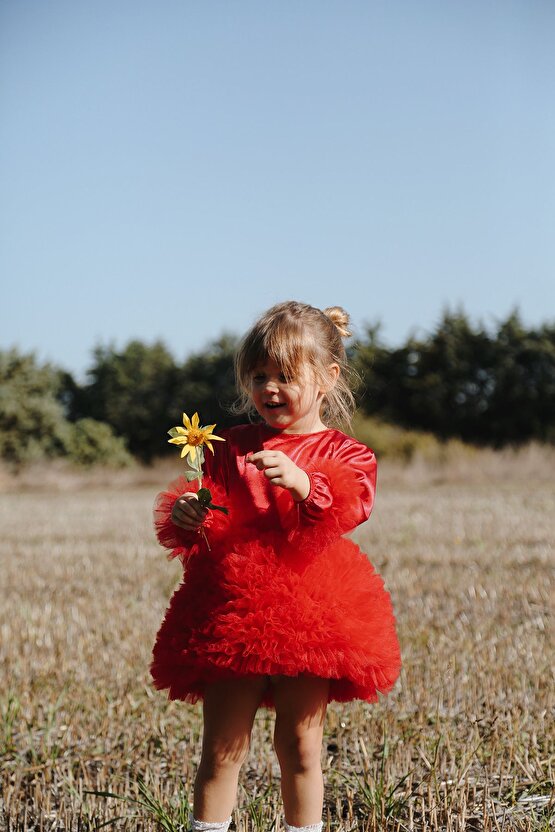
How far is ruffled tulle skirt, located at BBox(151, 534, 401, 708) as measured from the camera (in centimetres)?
229

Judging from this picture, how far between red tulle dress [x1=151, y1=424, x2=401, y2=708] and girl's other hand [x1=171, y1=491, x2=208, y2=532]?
0.24 ft

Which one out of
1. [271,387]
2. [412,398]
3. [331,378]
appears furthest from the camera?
[412,398]

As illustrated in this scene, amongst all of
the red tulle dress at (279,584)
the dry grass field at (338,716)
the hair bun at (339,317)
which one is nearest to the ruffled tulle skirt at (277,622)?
the red tulle dress at (279,584)

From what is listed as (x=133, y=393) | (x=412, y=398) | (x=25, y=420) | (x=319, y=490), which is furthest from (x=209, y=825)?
(x=133, y=393)

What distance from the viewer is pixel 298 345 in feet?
8.25

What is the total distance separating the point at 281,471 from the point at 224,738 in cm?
78

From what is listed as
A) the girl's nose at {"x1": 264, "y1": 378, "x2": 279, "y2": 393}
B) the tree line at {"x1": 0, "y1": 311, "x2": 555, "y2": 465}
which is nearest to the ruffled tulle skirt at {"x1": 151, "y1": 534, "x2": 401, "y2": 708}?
the girl's nose at {"x1": 264, "y1": 378, "x2": 279, "y2": 393}

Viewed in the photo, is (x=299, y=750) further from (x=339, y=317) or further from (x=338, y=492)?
(x=339, y=317)

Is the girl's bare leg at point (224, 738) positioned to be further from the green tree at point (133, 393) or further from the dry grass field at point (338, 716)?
the green tree at point (133, 393)

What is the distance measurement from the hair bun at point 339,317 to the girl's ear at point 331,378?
0.47 feet

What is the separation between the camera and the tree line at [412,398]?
86.6 feet

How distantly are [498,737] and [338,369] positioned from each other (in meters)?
1.67

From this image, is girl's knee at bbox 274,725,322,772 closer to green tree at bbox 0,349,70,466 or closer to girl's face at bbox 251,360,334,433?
girl's face at bbox 251,360,334,433

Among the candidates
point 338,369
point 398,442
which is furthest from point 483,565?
point 398,442
